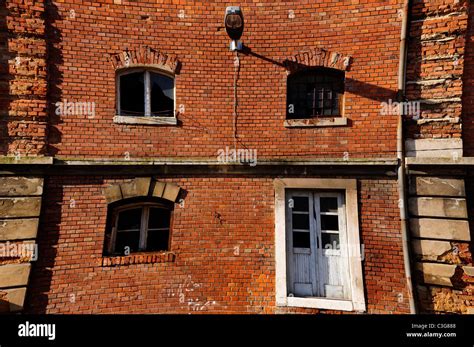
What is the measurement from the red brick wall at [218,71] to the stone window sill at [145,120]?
0.12 m

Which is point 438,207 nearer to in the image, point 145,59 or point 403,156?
point 403,156

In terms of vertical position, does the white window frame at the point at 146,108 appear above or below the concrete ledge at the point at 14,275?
above

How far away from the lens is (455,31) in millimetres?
4574

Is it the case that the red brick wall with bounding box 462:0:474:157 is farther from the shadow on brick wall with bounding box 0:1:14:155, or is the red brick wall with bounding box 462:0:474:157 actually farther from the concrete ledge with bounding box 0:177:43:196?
the shadow on brick wall with bounding box 0:1:14:155

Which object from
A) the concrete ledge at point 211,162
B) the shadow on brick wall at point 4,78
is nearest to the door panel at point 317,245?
the concrete ledge at point 211,162

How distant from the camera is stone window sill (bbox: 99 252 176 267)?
179 inches

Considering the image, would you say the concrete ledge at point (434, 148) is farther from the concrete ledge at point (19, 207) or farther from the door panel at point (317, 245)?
the concrete ledge at point (19, 207)

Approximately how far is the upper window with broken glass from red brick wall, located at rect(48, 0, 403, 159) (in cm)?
25

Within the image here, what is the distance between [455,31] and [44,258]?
9150 mm

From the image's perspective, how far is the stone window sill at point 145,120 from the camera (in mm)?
4859

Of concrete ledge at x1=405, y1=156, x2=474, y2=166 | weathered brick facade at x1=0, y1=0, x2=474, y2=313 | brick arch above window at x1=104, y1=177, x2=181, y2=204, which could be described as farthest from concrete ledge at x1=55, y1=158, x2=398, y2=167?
brick arch above window at x1=104, y1=177, x2=181, y2=204

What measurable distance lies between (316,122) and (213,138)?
7.36ft
